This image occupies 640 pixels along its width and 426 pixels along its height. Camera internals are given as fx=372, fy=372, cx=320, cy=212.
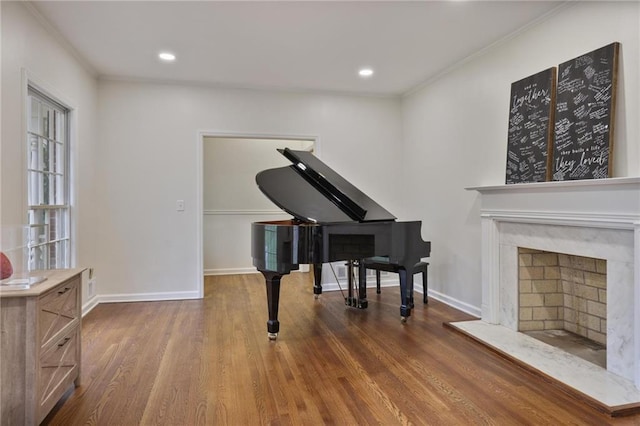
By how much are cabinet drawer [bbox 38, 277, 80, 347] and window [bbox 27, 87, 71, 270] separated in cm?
93

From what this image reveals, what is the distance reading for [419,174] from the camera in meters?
Answer: 4.70

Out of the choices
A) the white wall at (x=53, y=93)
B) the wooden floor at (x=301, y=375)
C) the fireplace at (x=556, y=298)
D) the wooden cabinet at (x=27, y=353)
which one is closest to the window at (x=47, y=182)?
the white wall at (x=53, y=93)

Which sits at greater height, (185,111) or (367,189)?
(185,111)

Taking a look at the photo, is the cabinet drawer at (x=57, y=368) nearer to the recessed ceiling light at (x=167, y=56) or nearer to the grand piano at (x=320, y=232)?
the grand piano at (x=320, y=232)

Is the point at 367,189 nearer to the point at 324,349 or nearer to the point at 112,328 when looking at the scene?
the point at 324,349

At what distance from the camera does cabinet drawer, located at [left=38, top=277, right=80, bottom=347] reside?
5.80 feet

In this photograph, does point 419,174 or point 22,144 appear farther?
point 419,174

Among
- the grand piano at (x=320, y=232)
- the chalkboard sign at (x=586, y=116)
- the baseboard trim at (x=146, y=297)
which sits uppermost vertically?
the chalkboard sign at (x=586, y=116)

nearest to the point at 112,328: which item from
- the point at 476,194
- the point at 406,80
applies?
the point at 476,194

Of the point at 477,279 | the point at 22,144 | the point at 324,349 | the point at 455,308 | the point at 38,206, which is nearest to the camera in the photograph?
the point at 22,144

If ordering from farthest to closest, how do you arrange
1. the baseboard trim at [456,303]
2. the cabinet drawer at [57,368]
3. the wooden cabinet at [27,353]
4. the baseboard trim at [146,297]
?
the baseboard trim at [146,297] → the baseboard trim at [456,303] → the cabinet drawer at [57,368] → the wooden cabinet at [27,353]

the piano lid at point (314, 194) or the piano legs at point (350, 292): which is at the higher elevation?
the piano lid at point (314, 194)

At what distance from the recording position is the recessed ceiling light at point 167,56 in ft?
11.5

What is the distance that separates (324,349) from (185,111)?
316 cm
